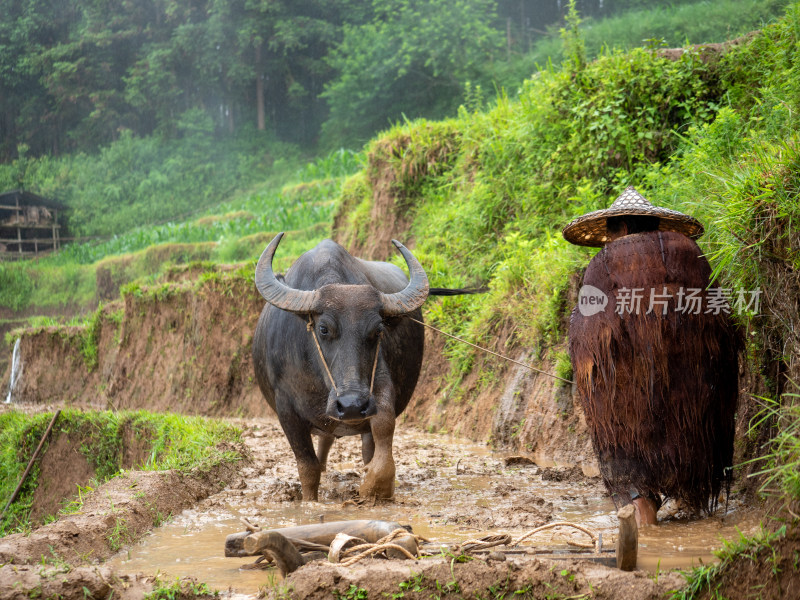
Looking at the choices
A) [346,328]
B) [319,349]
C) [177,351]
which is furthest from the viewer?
[177,351]

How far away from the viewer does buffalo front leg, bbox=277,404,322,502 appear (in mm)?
6027

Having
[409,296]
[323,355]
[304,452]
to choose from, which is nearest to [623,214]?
[409,296]

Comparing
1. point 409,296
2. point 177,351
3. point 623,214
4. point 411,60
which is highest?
point 411,60

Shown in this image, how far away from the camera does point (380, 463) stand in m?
5.47

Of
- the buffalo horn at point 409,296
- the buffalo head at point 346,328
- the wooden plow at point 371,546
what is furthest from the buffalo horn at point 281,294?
the wooden plow at point 371,546

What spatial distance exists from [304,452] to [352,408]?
1102 millimetres

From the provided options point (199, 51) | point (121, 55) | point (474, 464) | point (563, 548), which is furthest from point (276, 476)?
point (121, 55)

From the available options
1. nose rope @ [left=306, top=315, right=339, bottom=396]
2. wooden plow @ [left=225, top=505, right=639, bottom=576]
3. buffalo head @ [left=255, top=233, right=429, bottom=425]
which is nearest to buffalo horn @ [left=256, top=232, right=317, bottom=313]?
buffalo head @ [left=255, top=233, right=429, bottom=425]

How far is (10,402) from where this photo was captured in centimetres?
2233

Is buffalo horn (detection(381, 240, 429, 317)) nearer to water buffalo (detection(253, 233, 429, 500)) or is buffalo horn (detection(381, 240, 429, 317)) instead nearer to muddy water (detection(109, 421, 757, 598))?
water buffalo (detection(253, 233, 429, 500))

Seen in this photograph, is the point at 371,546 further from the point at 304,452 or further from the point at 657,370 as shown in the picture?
the point at 304,452

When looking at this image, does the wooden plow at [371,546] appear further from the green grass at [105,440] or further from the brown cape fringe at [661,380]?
the green grass at [105,440]

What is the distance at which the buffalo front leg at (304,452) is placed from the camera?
237 inches

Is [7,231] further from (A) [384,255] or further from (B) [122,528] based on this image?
(B) [122,528]
